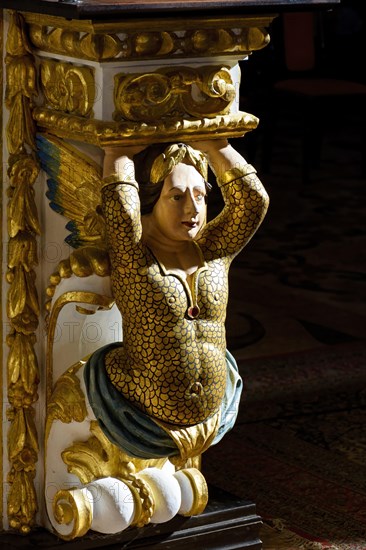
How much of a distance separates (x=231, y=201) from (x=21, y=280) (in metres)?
0.50

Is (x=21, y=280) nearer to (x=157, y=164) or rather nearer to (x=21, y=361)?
(x=21, y=361)

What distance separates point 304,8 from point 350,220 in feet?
15.7

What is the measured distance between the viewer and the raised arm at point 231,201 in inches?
124

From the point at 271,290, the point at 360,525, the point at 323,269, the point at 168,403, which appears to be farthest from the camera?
the point at 323,269

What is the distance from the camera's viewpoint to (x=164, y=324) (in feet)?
9.92

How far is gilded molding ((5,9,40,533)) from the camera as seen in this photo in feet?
10.2

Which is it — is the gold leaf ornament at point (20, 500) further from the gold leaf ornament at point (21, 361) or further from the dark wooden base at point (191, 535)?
the gold leaf ornament at point (21, 361)

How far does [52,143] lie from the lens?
3115 millimetres

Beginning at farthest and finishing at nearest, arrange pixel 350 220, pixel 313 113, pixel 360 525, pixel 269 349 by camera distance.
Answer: pixel 313 113, pixel 350 220, pixel 269 349, pixel 360 525

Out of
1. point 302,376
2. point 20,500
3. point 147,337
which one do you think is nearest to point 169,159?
point 147,337

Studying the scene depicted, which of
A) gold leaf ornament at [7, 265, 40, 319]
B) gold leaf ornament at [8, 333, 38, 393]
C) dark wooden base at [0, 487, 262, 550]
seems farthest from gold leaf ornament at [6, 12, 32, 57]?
dark wooden base at [0, 487, 262, 550]

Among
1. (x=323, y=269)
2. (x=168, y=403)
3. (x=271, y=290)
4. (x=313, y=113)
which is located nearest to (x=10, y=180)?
(x=168, y=403)

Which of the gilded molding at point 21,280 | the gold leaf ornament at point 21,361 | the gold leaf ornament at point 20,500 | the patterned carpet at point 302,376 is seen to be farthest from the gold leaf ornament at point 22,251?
the patterned carpet at point 302,376

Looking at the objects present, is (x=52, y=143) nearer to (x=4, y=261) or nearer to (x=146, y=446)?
(x=4, y=261)
